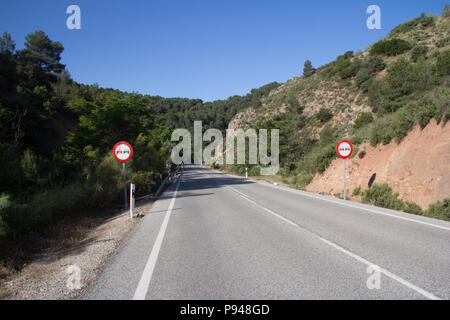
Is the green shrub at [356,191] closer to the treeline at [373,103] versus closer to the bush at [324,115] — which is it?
the treeline at [373,103]

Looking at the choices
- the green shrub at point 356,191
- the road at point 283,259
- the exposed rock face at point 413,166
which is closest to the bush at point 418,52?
the exposed rock face at point 413,166

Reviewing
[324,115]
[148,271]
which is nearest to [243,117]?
[324,115]

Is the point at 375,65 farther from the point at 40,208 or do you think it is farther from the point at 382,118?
the point at 40,208

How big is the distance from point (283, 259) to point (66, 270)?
388 centimetres

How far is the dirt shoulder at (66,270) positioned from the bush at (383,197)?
415 inches

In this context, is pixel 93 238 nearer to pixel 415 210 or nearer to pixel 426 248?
pixel 426 248

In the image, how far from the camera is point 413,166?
12.7m

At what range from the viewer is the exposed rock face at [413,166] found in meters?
11.0

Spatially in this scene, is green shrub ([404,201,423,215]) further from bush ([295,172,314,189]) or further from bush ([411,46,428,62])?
bush ([411,46,428,62])

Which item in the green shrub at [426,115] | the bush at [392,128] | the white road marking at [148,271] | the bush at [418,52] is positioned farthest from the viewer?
the bush at [418,52]

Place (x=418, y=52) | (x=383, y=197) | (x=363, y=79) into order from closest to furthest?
(x=383, y=197) → (x=418, y=52) → (x=363, y=79)

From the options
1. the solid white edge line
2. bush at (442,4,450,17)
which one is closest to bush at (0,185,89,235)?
the solid white edge line

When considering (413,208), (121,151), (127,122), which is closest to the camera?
(413,208)
